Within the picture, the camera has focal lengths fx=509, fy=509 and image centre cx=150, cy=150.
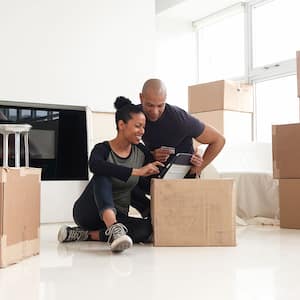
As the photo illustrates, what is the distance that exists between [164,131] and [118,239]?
0.67 m

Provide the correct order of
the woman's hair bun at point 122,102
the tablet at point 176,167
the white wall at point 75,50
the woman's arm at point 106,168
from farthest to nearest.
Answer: the white wall at point 75,50
the woman's hair bun at point 122,102
the tablet at point 176,167
the woman's arm at point 106,168

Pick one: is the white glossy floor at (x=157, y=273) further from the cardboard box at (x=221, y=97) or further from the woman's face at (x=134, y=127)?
the cardboard box at (x=221, y=97)

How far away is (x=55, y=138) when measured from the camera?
3.97 m

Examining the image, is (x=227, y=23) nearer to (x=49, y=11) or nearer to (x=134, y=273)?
(x=49, y=11)

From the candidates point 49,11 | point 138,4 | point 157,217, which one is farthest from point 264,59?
point 157,217

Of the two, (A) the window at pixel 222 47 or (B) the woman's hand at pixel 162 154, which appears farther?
(A) the window at pixel 222 47

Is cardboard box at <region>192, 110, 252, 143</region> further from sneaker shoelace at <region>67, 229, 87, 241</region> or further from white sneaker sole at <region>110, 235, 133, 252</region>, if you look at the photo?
white sneaker sole at <region>110, 235, 133, 252</region>

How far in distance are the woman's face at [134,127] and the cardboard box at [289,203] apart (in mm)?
1274

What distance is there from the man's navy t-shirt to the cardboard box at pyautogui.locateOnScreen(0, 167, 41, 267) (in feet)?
2.13

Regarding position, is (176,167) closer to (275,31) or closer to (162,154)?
(162,154)

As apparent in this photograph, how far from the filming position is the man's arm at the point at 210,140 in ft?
8.65

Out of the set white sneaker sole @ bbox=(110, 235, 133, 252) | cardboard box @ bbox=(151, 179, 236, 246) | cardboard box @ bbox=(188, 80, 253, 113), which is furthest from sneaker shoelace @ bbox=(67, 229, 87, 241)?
cardboard box @ bbox=(188, 80, 253, 113)

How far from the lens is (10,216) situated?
1.91 metres

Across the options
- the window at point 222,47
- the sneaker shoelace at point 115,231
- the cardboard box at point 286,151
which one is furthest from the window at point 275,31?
the sneaker shoelace at point 115,231
